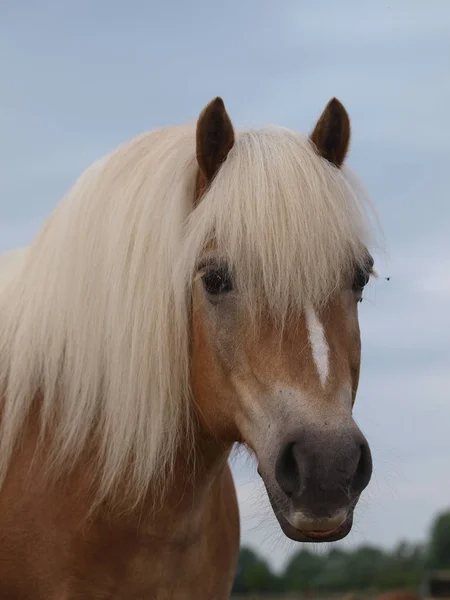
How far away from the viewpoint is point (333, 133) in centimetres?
416

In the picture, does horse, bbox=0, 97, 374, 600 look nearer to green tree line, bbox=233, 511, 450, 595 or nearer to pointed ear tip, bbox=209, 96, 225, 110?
pointed ear tip, bbox=209, 96, 225, 110

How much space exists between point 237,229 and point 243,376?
63 centimetres

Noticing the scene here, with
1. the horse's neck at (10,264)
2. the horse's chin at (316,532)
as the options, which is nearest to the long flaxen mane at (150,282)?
the horse's neck at (10,264)

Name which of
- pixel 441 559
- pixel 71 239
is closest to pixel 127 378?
pixel 71 239

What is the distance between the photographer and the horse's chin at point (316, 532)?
3.25 metres

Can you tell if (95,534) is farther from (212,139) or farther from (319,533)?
(212,139)

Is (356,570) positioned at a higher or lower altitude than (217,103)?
lower

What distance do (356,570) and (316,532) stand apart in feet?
91.7

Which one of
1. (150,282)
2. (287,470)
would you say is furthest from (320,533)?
(150,282)

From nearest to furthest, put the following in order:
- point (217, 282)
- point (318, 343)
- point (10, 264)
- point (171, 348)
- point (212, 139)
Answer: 1. point (318, 343)
2. point (217, 282)
3. point (171, 348)
4. point (212, 139)
5. point (10, 264)

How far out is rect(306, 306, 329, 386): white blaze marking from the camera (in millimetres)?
3369

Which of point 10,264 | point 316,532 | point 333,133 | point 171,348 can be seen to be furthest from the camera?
point 10,264

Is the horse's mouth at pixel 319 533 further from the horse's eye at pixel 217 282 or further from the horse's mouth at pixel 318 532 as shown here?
the horse's eye at pixel 217 282

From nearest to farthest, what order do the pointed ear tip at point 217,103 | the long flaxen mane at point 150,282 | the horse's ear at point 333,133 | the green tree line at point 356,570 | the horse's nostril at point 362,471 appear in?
the horse's nostril at point 362,471, the long flaxen mane at point 150,282, the pointed ear tip at point 217,103, the horse's ear at point 333,133, the green tree line at point 356,570
